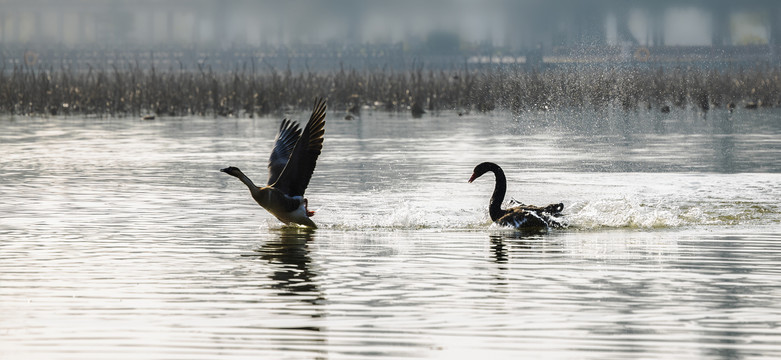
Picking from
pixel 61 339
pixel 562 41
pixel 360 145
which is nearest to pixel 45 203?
pixel 61 339

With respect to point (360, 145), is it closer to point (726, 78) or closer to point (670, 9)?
point (726, 78)

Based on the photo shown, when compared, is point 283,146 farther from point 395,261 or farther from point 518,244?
point 395,261

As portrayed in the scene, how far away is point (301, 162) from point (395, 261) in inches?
112

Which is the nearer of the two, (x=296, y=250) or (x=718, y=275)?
(x=718, y=275)

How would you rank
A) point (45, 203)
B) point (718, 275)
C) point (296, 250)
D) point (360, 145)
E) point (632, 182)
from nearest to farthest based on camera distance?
point (718, 275), point (296, 250), point (45, 203), point (632, 182), point (360, 145)

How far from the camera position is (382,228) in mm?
14281

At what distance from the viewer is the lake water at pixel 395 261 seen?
807 cm

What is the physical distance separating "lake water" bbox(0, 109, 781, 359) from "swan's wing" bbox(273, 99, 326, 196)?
467 mm

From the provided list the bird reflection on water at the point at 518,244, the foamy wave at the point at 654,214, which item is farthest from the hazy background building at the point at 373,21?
the bird reflection on water at the point at 518,244

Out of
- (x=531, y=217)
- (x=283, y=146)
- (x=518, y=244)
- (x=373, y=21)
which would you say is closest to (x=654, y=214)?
(x=531, y=217)

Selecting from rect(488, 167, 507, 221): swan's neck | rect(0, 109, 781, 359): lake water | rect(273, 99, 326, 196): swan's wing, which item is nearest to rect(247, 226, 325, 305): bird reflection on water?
rect(0, 109, 781, 359): lake water

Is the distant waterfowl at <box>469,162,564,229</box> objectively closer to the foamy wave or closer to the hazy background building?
the foamy wave

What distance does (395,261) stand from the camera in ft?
37.7

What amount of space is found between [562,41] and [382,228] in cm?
13928
